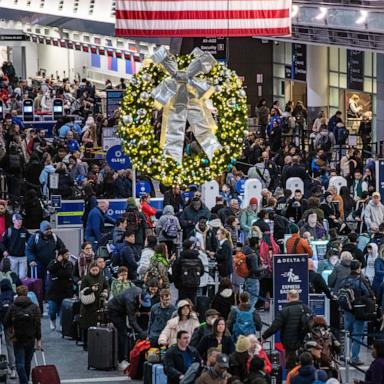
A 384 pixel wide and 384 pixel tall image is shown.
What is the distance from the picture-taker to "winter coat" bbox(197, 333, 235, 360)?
18328mm

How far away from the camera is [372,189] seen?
1190 inches

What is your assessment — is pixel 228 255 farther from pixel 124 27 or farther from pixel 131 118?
pixel 124 27

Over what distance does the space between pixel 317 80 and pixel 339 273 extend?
2421cm

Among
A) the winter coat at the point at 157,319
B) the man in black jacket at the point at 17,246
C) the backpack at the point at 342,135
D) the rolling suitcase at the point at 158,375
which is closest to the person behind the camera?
the rolling suitcase at the point at 158,375

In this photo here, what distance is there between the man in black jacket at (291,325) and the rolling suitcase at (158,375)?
1272 mm

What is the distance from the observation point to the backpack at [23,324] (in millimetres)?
19891

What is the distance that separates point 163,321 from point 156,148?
362 cm

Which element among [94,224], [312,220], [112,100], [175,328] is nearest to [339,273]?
[312,220]

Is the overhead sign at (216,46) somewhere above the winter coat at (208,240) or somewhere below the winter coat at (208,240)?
above

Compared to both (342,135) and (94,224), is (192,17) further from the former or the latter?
(342,135)

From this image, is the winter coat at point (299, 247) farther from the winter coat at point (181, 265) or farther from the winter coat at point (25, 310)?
the winter coat at point (25, 310)

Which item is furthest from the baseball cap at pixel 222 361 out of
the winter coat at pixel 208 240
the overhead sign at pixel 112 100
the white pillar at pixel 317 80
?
the white pillar at pixel 317 80

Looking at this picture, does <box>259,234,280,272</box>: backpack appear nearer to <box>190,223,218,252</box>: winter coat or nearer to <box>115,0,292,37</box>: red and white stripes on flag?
<box>190,223,218,252</box>: winter coat

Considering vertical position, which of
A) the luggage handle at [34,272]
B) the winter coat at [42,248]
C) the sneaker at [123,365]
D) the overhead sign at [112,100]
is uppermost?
the overhead sign at [112,100]
